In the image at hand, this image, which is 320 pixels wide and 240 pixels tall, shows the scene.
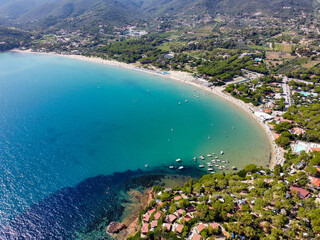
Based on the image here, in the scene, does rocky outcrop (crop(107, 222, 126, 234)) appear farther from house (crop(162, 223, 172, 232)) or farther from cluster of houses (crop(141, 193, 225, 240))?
house (crop(162, 223, 172, 232))

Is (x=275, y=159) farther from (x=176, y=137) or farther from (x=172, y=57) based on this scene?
(x=172, y=57)

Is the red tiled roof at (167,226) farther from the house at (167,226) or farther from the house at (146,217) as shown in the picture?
the house at (146,217)

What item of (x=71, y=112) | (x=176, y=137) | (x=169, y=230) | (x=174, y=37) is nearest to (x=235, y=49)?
(x=174, y=37)

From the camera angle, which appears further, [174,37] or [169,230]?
[174,37]

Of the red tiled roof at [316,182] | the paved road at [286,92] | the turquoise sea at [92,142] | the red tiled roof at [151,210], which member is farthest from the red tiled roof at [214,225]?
the paved road at [286,92]

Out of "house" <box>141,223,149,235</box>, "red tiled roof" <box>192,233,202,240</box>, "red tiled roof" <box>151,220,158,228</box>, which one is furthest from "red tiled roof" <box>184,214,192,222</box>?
"house" <box>141,223,149,235</box>

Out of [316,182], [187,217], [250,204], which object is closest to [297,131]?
[316,182]
